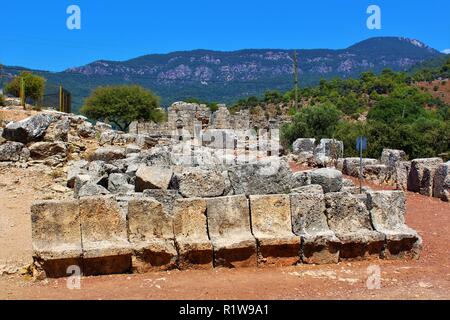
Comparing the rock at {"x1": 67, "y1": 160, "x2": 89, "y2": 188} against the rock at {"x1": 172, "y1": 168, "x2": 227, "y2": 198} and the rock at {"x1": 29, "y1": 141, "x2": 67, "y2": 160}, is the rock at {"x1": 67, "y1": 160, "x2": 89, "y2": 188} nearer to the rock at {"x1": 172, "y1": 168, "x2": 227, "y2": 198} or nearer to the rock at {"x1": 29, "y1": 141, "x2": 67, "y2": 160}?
the rock at {"x1": 29, "y1": 141, "x2": 67, "y2": 160}

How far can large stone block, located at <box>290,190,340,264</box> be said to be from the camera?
7496 millimetres

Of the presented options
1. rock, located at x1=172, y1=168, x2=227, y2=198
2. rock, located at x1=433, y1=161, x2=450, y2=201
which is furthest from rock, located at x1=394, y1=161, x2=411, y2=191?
rock, located at x1=172, y1=168, x2=227, y2=198

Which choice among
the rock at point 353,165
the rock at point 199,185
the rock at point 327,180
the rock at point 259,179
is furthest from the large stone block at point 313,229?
the rock at point 353,165

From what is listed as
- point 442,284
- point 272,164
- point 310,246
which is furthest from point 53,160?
point 442,284

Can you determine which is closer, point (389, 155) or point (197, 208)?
point (197, 208)

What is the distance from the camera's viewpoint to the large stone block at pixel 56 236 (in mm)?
6855

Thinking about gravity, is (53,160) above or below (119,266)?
above

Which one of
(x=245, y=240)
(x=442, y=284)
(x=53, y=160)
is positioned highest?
(x=53, y=160)

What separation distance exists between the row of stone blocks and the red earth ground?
172 millimetres

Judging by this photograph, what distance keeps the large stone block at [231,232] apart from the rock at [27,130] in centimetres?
833

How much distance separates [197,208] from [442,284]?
130 inches

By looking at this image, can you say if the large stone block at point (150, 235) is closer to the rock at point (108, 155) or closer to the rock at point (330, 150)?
the rock at point (108, 155)
